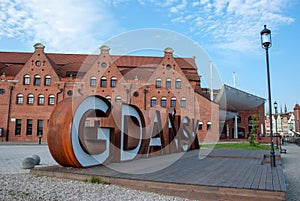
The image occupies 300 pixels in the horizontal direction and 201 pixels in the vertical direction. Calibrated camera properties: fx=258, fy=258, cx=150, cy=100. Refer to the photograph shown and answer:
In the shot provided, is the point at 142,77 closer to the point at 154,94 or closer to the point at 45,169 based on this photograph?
the point at 154,94

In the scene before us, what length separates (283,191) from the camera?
4.79 meters

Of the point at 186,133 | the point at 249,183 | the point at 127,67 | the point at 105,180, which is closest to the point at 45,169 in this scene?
the point at 105,180

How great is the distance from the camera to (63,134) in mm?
7527

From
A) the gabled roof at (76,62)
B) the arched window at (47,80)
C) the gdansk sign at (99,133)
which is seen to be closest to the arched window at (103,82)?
the gabled roof at (76,62)

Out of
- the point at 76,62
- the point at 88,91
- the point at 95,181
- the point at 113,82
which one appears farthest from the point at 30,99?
the point at 95,181

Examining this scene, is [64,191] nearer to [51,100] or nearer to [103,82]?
[103,82]

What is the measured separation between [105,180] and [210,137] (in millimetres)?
30193

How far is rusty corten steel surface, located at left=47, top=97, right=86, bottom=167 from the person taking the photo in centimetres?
748

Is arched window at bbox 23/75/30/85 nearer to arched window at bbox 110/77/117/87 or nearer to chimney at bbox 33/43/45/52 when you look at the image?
chimney at bbox 33/43/45/52

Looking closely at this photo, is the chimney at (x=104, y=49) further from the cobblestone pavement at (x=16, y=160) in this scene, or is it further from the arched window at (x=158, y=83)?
the cobblestone pavement at (x=16, y=160)

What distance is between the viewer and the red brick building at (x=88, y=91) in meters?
33.6

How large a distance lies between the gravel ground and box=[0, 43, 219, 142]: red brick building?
28.2 metres

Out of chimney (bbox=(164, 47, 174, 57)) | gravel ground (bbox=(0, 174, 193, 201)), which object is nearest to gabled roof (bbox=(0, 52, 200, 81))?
chimney (bbox=(164, 47, 174, 57))

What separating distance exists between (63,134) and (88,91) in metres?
28.0
